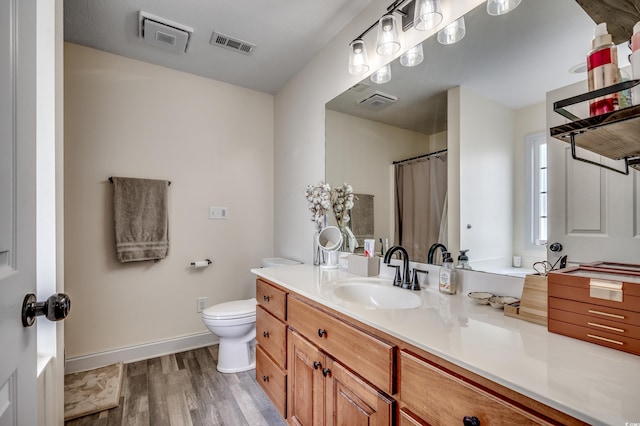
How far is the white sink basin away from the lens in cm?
142

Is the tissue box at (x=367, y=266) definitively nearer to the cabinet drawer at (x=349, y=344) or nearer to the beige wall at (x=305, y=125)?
the cabinet drawer at (x=349, y=344)

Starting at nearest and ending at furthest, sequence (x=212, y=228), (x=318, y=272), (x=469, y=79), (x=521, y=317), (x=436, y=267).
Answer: (x=521, y=317) < (x=469, y=79) < (x=436, y=267) < (x=318, y=272) < (x=212, y=228)

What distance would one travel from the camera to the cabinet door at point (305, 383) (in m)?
1.30

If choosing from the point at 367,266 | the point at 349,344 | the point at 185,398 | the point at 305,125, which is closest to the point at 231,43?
the point at 305,125

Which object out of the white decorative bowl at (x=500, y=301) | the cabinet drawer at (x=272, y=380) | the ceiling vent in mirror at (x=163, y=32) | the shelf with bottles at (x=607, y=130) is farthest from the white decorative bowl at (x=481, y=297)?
the ceiling vent in mirror at (x=163, y=32)

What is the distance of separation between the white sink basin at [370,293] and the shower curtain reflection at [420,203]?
25 centimetres

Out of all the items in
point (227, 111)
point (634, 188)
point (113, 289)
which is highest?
point (227, 111)

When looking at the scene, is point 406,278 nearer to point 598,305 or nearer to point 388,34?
point 598,305

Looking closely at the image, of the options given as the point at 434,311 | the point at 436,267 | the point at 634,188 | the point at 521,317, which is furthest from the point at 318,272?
the point at 634,188

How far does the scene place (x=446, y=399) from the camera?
772 mm

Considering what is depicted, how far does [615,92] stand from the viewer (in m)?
0.64

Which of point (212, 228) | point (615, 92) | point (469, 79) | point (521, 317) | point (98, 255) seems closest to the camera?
point (615, 92)

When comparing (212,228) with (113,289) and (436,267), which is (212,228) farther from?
(436,267)

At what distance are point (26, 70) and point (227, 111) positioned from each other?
2369 millimetres
